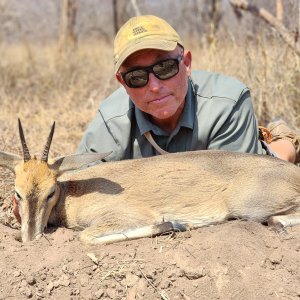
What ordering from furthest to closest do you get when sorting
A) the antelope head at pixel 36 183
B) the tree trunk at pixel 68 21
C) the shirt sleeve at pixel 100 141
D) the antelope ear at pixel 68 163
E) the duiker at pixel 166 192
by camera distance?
the tree trunk at pixel 68 21, the shirt sleeve at pixel 100 141, the antelope ear at pixel 68 163, the duiker at pixel 166 192, the antelope head at pixel 36 183

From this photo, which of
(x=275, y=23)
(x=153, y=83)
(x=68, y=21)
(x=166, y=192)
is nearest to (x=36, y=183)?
(x=166, y=192)

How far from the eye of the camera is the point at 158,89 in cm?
539

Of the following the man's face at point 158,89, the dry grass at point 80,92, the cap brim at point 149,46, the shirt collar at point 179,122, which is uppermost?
the cap brim at point 149,46

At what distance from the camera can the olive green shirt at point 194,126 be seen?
5836mm

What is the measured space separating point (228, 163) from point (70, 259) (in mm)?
1723

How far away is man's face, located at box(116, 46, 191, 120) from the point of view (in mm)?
5375

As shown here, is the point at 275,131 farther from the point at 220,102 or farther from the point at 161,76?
the point at 161,76

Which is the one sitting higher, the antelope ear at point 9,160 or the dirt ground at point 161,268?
the antelope ear at point 9,160

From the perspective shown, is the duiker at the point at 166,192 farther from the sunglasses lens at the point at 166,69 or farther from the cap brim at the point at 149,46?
the cap brim at the point at 149,46

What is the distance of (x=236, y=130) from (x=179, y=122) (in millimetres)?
579

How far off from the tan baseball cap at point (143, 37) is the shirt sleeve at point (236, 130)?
0.91m

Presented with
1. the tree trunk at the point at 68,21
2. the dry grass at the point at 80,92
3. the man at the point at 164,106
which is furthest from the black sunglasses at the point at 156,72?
the tree trunk at the point at 68,21

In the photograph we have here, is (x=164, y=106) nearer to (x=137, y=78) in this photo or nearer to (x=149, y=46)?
(x=137, y=78)

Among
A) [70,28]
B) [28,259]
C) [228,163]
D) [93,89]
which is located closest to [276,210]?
[228,163]
